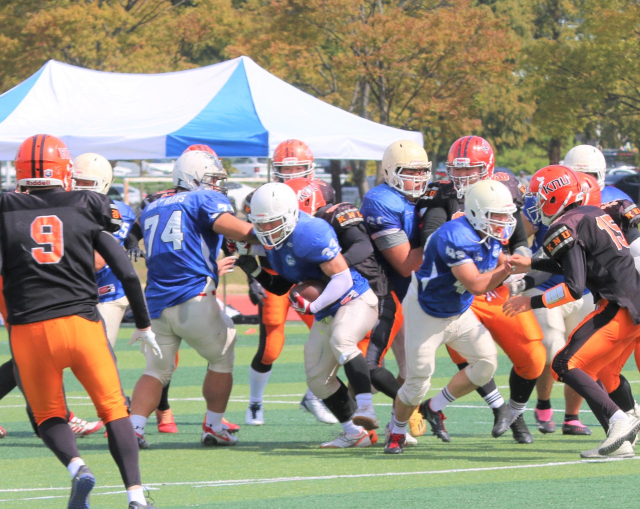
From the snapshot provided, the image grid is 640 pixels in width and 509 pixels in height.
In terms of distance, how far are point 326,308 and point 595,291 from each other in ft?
5.50

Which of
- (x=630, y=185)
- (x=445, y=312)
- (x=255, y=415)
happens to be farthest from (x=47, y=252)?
(x=630, y=185)

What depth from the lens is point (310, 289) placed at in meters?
6.11

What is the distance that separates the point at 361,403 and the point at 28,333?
2.52 metres

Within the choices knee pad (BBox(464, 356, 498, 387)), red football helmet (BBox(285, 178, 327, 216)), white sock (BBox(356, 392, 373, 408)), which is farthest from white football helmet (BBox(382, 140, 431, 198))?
white sock (BBox(356, 392, 373, 408))

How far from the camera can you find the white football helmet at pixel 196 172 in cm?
675

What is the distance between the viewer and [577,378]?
5.69 m

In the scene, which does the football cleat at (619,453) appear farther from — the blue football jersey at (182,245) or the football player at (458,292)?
the blue football jersey at (182,245)

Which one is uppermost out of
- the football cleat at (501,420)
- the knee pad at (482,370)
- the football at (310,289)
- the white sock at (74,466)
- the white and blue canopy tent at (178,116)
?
the white and blue canopy tent at (178,116)

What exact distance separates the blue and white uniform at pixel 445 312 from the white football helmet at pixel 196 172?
1.68 meters

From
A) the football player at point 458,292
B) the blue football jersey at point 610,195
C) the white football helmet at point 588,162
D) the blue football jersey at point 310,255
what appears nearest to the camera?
the football player at point 458,292

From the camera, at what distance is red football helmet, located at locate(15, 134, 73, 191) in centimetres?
454

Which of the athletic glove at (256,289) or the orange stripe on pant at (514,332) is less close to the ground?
the athletic glove at (256,289)

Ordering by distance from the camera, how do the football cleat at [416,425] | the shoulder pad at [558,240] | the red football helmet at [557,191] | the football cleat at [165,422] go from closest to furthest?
1. the shoulder pad at [558,240]
2. the red football helmet at [557,191]
3. the football cleat at [416,425]
4. the football cleat at [165,422]

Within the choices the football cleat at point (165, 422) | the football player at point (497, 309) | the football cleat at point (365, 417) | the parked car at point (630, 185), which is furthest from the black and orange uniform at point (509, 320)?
the parked car at point (630, 185)
